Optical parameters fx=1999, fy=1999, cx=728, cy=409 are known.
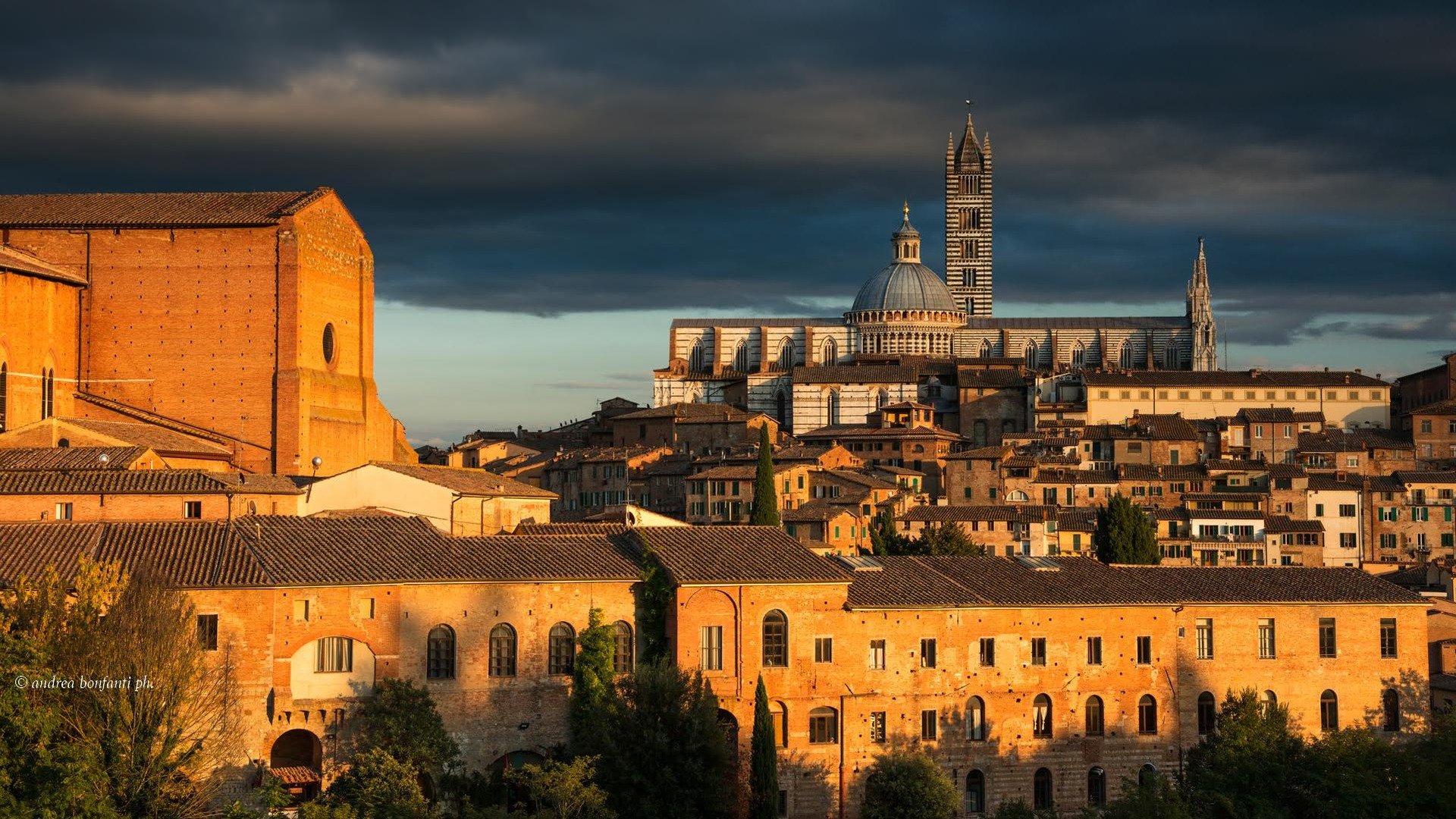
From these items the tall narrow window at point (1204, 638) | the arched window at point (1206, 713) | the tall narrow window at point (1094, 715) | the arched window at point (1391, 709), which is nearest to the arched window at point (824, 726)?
the tall narrow window at point (1094, 715)

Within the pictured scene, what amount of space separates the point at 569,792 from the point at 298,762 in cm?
449

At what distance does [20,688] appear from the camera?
993 inches

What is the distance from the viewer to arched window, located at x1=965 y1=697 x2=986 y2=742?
3291 cm

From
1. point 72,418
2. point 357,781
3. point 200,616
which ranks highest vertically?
point 72,418

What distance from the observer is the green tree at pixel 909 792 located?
30.5 metres

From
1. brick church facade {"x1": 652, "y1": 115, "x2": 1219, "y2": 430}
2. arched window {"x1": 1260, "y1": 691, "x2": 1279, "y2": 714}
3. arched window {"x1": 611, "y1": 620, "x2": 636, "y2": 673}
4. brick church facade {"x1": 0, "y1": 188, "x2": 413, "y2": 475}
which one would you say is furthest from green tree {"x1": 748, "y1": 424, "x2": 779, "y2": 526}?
brick church facade {"x1": 652, "y1": 115, "x2": 1219, "y2": 430}

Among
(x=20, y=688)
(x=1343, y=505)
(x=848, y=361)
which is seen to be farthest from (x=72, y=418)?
(x=848, y=361)

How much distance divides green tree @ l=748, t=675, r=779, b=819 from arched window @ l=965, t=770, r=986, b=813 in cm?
386

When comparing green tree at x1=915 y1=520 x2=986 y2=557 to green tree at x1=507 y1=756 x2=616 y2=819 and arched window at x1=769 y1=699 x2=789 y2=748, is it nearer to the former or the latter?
arched window at x1=769 y1=699 x2=789 y2=748

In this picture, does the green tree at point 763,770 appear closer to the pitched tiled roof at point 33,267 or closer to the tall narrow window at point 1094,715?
the tall narrow window at point 1094,715

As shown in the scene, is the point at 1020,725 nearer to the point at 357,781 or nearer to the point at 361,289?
the point at 357,781

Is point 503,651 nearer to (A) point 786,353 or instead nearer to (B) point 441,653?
(B) point 441,653

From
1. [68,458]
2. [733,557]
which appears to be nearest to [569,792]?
[733,557]

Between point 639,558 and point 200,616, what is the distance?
689cm
